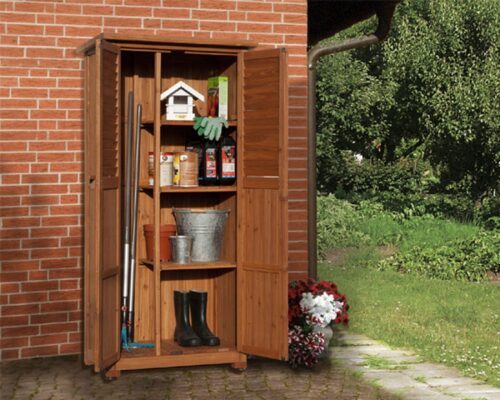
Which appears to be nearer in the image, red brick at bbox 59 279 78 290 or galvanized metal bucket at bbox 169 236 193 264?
galvanized metal bucket at bbox 169 236 193 264

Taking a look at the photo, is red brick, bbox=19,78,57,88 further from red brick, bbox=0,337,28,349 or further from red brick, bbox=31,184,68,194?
red brick, bbox=0,337,28,349

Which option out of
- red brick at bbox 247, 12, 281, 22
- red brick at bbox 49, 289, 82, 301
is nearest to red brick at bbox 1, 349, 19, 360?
red brick at bbox 49, 289, 82, 301

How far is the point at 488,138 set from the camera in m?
19.9

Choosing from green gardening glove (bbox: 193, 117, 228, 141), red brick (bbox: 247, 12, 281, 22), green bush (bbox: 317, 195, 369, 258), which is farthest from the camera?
green bush (bbox: 317, 195, 369, 258)

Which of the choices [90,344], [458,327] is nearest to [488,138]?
[458,327]

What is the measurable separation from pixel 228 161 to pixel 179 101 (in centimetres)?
57

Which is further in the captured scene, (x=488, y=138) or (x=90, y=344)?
(x=488, y=138)

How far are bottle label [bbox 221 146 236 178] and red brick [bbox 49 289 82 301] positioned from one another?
1496 millimetres

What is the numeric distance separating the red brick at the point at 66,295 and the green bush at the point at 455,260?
298 inches

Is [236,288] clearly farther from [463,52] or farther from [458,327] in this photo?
[463,52]

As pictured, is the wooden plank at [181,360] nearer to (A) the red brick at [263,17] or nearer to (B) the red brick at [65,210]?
(B) the red brick at [65,210]

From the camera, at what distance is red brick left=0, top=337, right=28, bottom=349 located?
24.1 ft

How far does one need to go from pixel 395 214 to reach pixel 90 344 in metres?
13.3

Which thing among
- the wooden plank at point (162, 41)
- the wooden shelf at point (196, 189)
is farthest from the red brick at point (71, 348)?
the wooden plank at point (162, 41)
